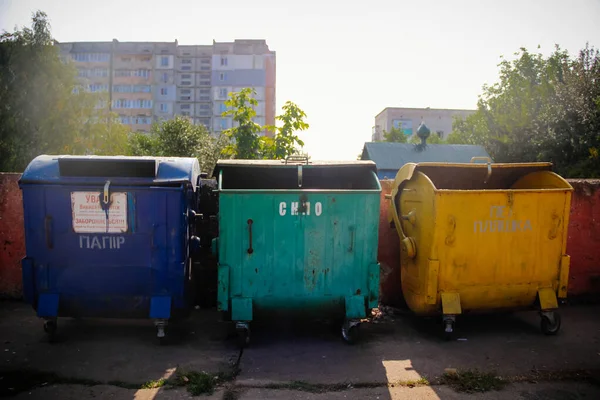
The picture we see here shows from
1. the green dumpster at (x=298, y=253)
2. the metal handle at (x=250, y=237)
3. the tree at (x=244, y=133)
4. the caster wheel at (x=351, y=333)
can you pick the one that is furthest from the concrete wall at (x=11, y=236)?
the tree at (x=244, y=133)

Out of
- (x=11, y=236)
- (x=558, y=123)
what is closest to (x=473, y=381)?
(x=11, y=236)

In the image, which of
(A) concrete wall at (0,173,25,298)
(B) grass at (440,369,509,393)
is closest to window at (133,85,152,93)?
(A) concrete wall at (0,173,25,298)

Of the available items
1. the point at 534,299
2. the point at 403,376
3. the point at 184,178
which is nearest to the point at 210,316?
the point at 184,178

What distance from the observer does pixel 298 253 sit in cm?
414

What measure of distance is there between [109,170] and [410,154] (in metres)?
14.1

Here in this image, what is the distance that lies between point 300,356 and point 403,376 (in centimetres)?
90

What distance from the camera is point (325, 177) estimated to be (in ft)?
16.8

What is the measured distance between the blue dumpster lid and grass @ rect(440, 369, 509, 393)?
2807mm

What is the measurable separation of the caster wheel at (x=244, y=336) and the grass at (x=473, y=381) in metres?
1.71

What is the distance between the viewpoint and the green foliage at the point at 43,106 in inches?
931

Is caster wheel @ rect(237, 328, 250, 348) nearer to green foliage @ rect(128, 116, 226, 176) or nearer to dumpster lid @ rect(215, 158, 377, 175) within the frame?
dumpster lid @ rect(215, 158, 377, 175)

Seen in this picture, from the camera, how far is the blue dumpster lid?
3979mm

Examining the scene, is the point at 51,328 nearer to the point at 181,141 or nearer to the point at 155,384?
the point at 155,384

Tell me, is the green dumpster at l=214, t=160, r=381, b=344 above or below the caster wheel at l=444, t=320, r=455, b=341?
above
